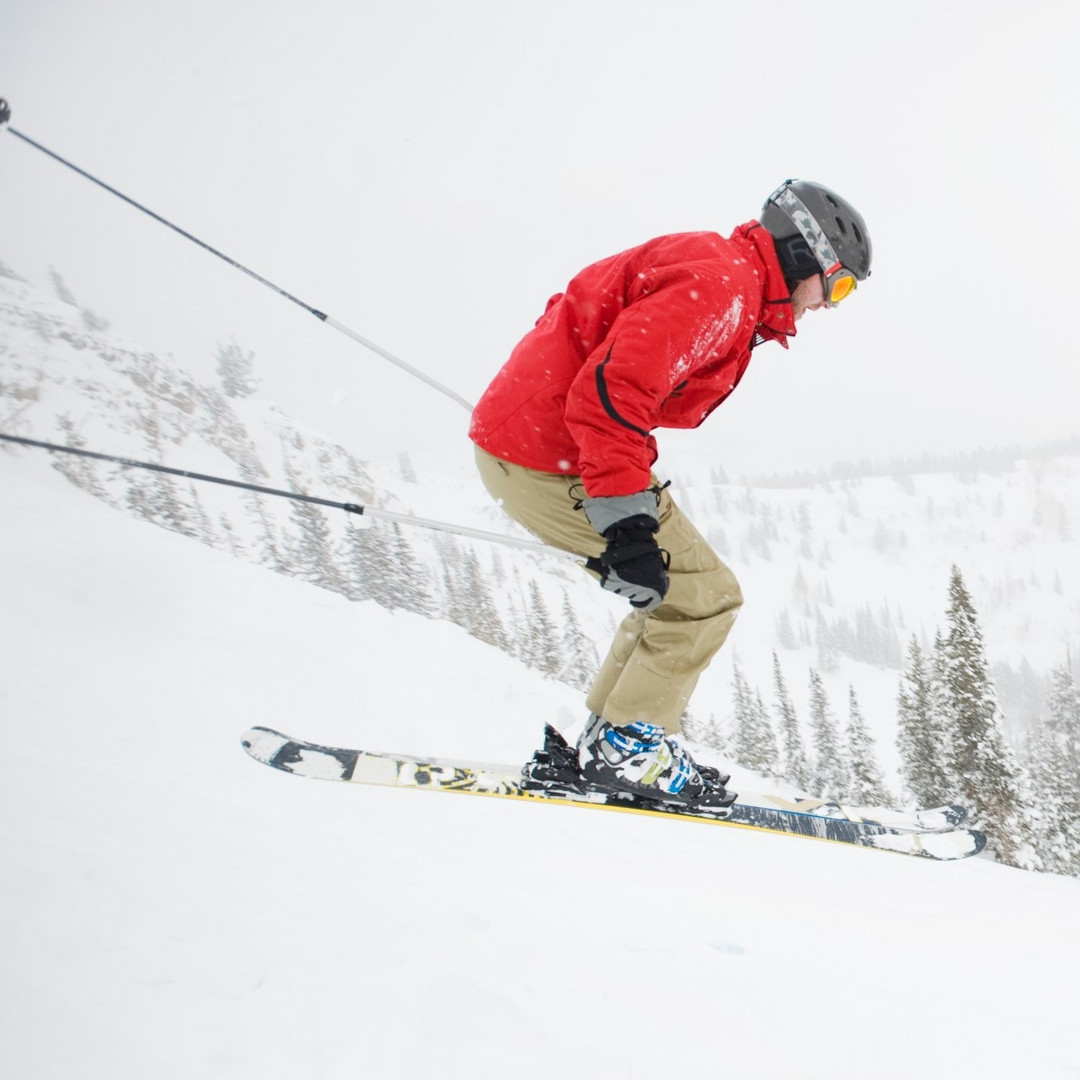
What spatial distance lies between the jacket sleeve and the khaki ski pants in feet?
1.78

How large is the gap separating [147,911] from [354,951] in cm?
57

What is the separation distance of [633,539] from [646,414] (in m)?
0.52

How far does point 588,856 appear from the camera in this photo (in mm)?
3727

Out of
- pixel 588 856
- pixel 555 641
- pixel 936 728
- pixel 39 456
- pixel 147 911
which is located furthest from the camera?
pixel 555 641

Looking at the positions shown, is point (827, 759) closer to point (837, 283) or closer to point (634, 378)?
point (837, 283)

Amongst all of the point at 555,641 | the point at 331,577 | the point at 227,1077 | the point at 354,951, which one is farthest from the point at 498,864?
the point at 331,577

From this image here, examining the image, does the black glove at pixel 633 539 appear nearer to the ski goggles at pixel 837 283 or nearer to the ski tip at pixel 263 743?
the ski goggles at pixel 837 283

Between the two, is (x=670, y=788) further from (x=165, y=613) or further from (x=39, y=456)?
(x=39, y=456)

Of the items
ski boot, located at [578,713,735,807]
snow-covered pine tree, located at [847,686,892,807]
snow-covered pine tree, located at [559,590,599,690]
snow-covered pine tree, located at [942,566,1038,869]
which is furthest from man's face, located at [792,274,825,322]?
snow-covered pine tree, located at [559,590,599,690]

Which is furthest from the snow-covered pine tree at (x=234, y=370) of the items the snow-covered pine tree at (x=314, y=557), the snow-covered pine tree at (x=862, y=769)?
the snow-covered pine tree at (x=862, y=769)

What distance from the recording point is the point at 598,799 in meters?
3.85

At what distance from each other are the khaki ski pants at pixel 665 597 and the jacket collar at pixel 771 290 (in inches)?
37.4

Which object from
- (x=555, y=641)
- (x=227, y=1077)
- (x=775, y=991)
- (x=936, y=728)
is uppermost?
(x=227, y=1077)

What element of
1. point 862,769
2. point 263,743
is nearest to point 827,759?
point 862,769
